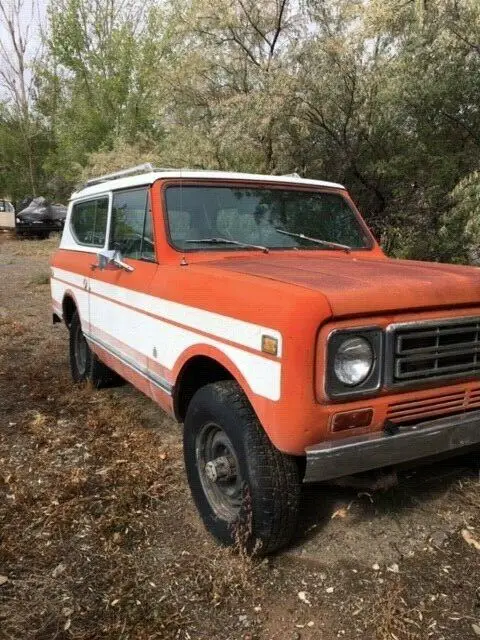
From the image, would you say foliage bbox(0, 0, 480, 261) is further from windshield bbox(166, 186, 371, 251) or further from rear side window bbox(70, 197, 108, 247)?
rear side window bbox(70, 197, 108, 247)

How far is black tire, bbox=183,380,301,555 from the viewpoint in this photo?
101 inches

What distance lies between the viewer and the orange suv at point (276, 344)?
2344 mm

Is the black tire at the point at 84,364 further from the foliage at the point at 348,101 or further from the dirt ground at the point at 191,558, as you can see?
the foliage at the point at 348,101

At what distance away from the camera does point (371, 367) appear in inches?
95.3

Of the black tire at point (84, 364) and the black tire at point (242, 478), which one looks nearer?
the black tire at point (242, 478)

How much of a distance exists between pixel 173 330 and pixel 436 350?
141cm

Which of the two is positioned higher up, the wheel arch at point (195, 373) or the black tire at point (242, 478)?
the wheel arch at point (195, 373)

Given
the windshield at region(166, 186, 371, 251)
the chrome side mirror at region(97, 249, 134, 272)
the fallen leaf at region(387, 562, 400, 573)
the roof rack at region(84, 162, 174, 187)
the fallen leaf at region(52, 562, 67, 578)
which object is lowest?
the fallen leaf at region(52, 562, 67, 578)

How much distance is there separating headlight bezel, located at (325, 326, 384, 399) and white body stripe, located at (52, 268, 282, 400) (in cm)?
21

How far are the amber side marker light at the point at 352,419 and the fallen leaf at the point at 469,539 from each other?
106 cm

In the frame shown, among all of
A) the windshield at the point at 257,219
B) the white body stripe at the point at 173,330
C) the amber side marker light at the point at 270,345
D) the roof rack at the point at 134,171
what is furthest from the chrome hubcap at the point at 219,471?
the roof rack at the point at 134,171

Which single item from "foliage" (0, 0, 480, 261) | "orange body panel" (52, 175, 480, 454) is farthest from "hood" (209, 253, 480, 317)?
"foliage" (0, 0, 480, 261)

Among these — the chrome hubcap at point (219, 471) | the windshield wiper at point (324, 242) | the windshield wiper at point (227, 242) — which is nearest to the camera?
the chrome hubcap at point (219, 471)

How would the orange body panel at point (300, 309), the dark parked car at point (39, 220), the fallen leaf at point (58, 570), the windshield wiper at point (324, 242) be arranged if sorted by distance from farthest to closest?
1. the dark parked car at point (39, 220)
2. the windshield wiper at point (324, 242)
3. the fallen leaf at point (58, 570)
4. the orange body panel at point (300, 309)
